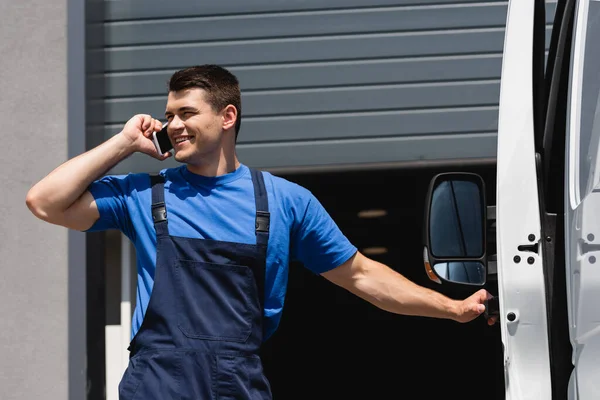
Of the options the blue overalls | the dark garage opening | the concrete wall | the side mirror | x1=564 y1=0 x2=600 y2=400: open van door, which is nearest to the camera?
x1=564 y1=0 x2=600 y2=400: open van door

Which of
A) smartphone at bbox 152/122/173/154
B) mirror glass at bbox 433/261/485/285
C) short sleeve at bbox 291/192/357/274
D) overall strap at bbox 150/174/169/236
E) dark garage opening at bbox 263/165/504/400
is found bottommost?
dark garage opening at bbox 263/165/504/400

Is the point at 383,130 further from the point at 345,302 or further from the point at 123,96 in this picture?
the point at 345,302

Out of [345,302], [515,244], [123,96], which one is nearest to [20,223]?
[123,96]

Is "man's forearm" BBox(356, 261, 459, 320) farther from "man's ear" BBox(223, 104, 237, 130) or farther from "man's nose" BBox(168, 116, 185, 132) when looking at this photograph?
"man's nose" BBox(168, 116, 185, 132)

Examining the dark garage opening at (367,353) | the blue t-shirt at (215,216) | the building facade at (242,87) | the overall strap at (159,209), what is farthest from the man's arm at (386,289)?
the dark garage opening at (367,353)

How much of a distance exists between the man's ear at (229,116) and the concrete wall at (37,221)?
8.44 ft

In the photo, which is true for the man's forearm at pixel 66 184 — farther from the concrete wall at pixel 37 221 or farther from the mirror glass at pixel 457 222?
the concrete wall at pixel 37 221

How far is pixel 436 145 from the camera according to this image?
5.70 m

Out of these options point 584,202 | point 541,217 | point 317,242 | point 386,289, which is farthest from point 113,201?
point 584,202

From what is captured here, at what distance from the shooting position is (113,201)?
2.98 meters

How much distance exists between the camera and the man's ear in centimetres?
315

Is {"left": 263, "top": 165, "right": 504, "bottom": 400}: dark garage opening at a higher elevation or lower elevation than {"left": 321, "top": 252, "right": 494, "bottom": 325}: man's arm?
lower

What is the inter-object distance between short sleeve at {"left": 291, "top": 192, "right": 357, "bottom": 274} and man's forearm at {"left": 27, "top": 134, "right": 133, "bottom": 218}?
588 mm

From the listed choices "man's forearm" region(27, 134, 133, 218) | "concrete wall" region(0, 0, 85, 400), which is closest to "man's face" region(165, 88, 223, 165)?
"man's forearm" region(27, 134, 133, 218)
